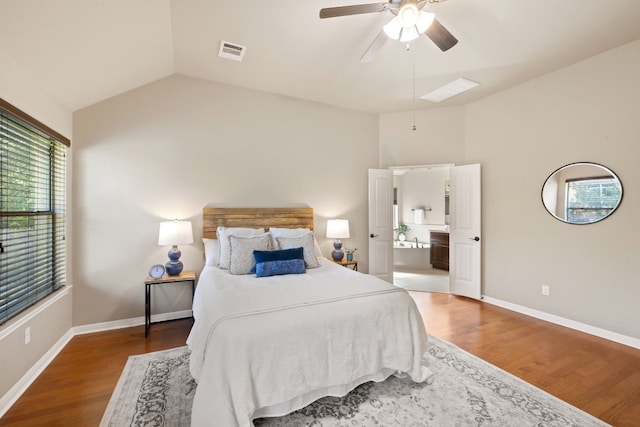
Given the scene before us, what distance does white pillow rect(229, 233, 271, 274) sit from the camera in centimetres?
306

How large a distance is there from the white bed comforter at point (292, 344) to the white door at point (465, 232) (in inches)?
104

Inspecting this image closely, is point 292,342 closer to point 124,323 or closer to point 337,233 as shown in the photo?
point 337,233

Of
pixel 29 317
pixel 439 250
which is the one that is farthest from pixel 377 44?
pixel 439 250

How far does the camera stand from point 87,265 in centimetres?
329

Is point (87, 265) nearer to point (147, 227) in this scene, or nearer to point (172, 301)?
point (147, 227)

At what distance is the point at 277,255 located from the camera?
10.3 ft

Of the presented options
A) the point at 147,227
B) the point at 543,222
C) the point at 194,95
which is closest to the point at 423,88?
the point at 543,222

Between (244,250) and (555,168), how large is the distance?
12.7 ft

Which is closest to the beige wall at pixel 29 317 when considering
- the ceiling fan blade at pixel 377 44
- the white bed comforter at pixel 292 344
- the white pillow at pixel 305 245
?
the white bed comforter at pixel 292 344

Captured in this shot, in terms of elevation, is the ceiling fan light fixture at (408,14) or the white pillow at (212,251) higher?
the ceiling fan light fixture at (408,14)

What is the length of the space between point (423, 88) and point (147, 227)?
396cm

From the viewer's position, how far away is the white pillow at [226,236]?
10.5ft

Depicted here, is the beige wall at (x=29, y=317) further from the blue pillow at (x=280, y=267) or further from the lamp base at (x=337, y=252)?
the lamp base at (x=337, y=252)

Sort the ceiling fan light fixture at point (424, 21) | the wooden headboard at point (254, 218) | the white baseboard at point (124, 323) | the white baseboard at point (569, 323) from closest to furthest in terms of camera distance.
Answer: the ceiling fan light fixture at point (424, 21)
the white baseboard at point (569, 323)
the white baseboard at point (124, 323)
the wooden headboard at point (254, 218)
